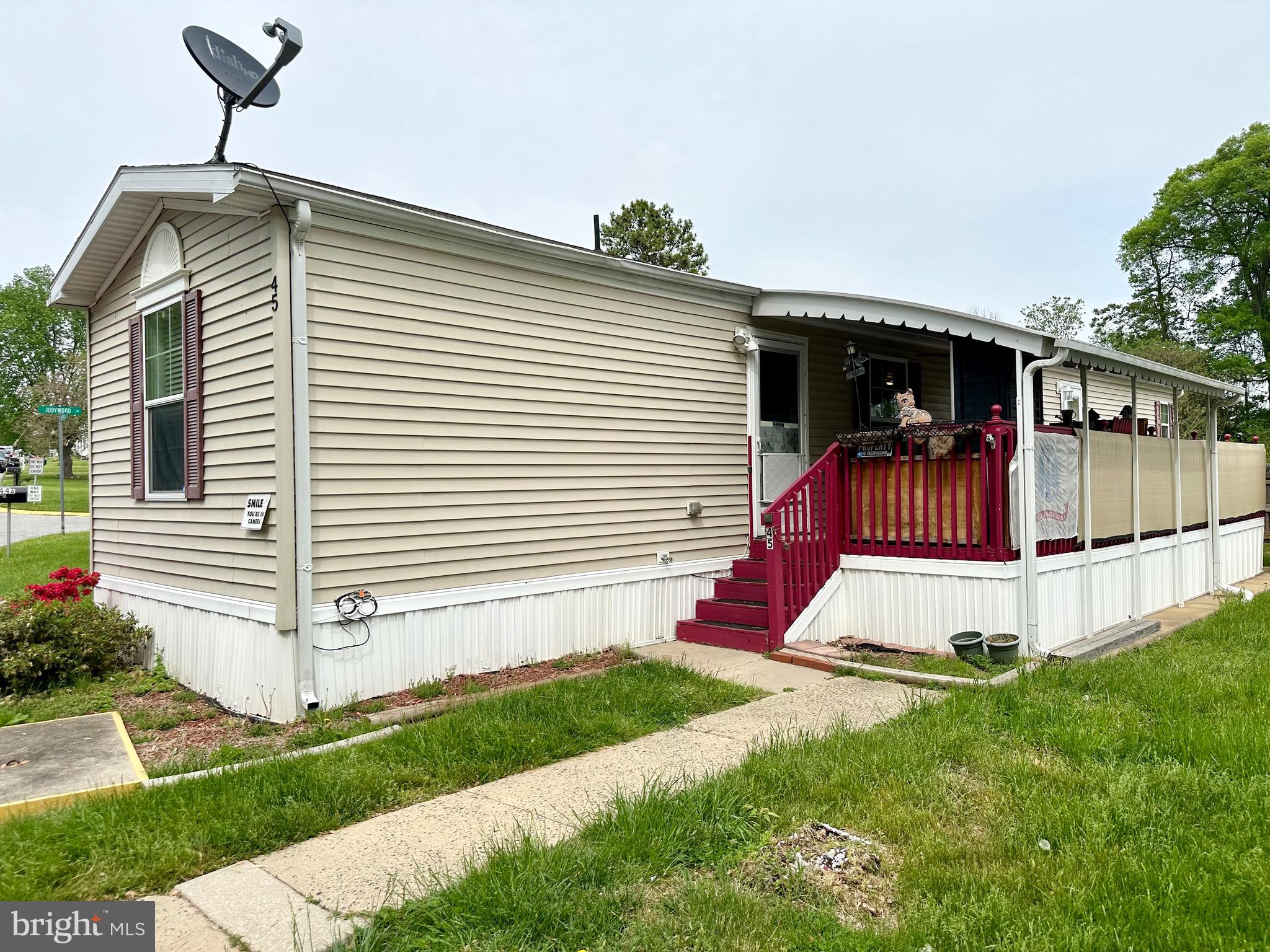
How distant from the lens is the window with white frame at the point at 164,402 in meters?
6.21

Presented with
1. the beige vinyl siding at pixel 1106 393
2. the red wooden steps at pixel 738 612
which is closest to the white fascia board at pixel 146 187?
the red wooden steps at pixel 738 612

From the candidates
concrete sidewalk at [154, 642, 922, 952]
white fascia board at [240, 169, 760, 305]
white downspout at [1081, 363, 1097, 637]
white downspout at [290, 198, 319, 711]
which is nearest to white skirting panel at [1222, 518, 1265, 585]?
white downspout at [1081, 363, 1097, 637]

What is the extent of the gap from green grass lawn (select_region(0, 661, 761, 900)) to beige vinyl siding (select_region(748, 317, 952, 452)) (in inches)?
170

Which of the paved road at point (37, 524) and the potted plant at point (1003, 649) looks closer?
the potted plant at point (1003, 649)

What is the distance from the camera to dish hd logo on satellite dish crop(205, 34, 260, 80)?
18.3ft

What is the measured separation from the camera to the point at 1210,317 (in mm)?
27438

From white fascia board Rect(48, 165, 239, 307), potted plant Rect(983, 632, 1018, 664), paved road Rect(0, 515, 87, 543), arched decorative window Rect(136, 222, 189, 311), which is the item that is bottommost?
potted plant Rect(983, 632, 1018, 664)

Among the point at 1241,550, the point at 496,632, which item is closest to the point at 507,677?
the point at 496,632

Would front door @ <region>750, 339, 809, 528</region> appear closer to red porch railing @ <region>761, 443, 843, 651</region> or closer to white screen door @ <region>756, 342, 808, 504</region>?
white screen door @ <region>756, 342, 808, 504</region>

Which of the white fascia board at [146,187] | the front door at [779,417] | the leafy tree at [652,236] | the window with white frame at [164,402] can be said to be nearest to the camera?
the white fascia board at [146,187]

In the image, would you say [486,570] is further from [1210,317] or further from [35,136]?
[1210,317]

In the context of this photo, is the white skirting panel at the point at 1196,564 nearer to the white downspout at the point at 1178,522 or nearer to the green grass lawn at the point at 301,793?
the white downspout at the point at 1178,522

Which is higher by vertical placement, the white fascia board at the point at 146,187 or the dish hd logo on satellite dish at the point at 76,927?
the white fascia board at the point at 146,187

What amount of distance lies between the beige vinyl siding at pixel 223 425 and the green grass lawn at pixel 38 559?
15.4ft
